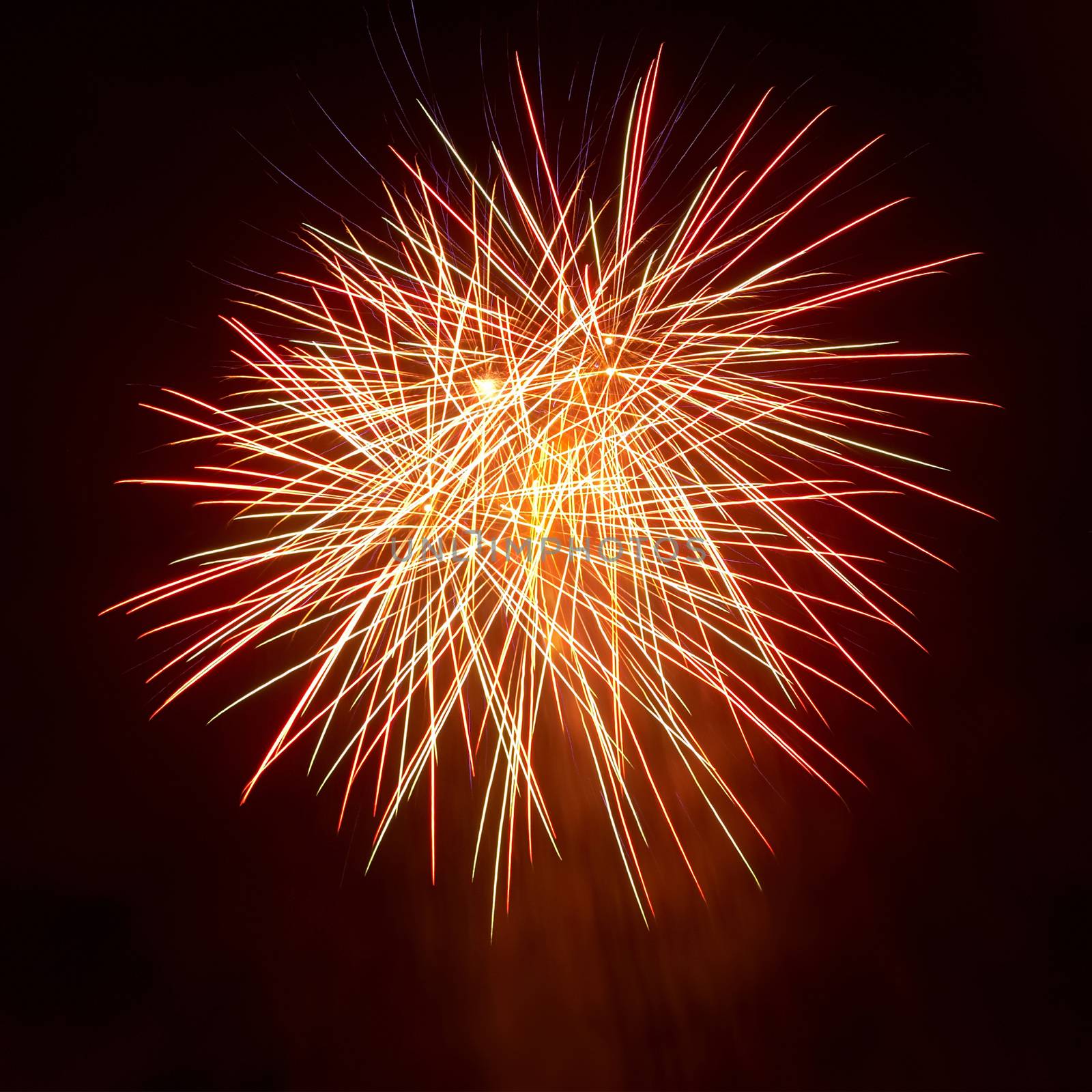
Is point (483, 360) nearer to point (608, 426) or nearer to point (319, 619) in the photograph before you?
point (608, 426)

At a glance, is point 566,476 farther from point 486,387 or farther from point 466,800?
point 466,800

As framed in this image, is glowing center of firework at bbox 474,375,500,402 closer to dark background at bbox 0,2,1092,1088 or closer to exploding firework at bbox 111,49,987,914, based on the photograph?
exploding firework at bbox 111,49,987,914

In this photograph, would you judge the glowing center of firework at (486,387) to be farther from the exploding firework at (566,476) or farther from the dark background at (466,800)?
the dark background at (466,800)

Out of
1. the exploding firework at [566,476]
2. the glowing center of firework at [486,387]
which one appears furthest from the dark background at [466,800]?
the glowing center of firework at [486,387]

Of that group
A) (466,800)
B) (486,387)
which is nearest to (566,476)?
(486,387)
